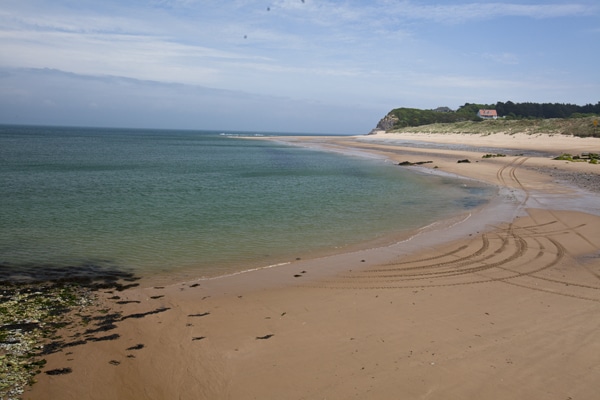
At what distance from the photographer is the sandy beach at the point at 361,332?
16.4 ft

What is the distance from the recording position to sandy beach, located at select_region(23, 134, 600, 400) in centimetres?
500

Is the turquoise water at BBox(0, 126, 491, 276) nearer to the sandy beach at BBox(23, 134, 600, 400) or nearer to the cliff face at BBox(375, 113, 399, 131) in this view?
the sandy beach at BBox(23, 134, 600, 400)

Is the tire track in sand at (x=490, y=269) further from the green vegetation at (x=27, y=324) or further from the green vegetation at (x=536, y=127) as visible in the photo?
the green vegetation at (x=536, y=127)

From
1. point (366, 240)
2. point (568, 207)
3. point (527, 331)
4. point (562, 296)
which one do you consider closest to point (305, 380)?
point (527, 331)

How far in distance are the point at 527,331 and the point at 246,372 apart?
4.27 metres

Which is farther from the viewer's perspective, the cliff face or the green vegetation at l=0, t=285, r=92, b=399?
the cliff face

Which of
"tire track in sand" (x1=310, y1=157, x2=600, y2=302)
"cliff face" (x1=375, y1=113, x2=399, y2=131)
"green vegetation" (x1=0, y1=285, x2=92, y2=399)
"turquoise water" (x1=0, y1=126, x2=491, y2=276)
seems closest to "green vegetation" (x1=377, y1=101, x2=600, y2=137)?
"cliff face" (x1=375, y1=113, x2=399, y2=131)

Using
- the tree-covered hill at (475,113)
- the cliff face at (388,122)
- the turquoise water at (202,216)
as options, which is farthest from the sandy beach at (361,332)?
the cliff face at (388,122)

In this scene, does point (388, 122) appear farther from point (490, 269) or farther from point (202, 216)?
point (490, 269)

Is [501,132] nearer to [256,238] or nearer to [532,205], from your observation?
[532,205]

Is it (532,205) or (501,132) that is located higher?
(501,132)

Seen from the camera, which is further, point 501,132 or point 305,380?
point 501,132

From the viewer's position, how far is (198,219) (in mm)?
15680

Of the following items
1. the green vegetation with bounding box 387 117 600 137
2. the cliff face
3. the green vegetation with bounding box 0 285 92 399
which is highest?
the cliff face
